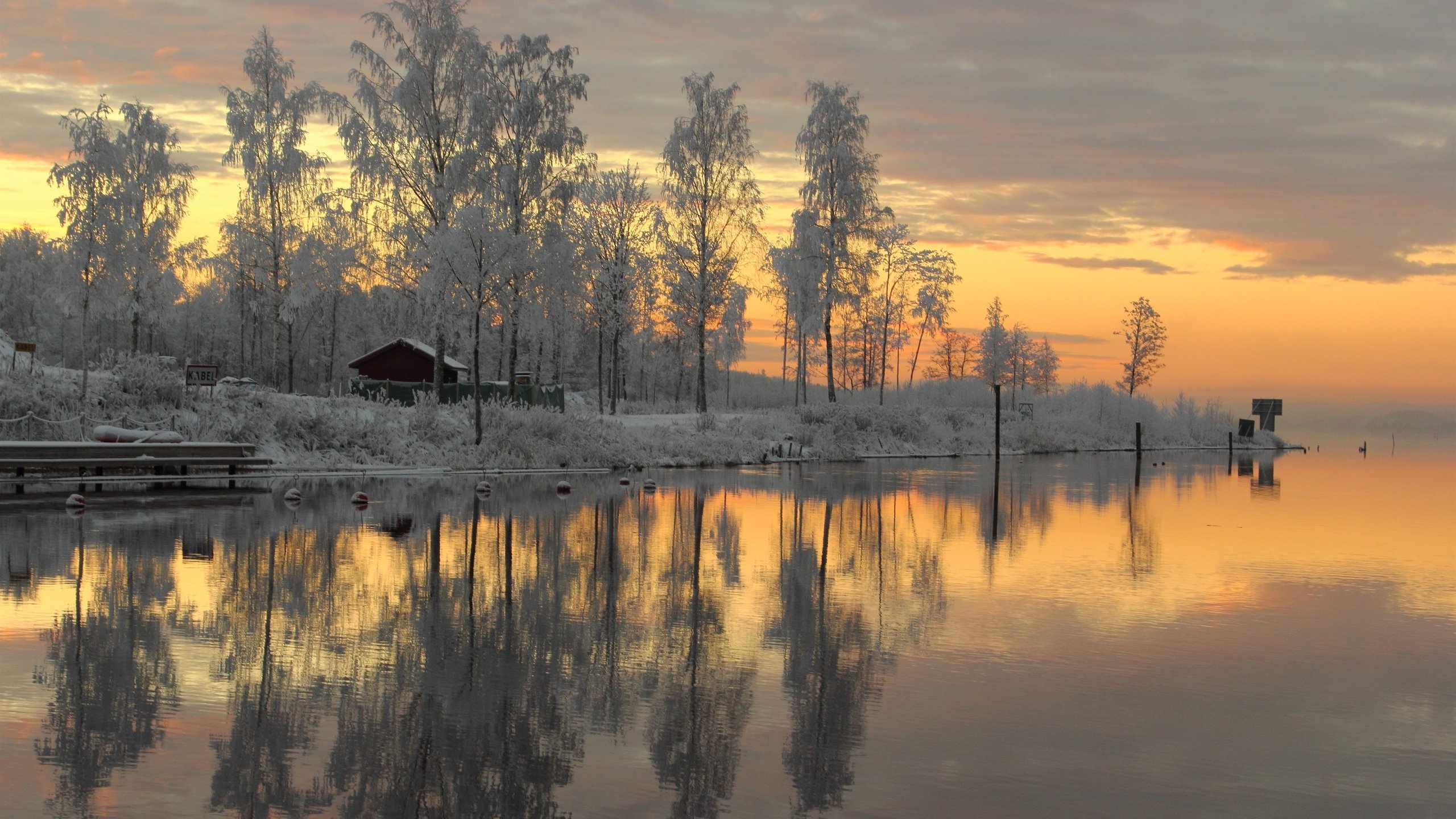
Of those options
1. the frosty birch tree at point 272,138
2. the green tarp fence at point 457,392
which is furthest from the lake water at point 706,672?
the frosty birch tree at point 272,138

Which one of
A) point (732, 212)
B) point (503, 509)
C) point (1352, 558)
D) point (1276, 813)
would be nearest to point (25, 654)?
point (1276, 813)

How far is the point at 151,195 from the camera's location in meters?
46.7

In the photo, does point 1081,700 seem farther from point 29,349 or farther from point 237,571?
point 29,349

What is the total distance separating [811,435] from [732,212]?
11.1 m

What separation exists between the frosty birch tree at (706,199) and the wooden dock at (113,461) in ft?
79.5

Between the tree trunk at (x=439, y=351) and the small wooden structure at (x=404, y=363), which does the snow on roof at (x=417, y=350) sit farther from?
A: the tree trunk at (x=439, y=351)

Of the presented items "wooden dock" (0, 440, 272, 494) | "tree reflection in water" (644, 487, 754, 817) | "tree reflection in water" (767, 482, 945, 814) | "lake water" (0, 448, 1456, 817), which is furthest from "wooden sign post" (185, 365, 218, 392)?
"tree reflection in water" (644, 487, 754, 817)

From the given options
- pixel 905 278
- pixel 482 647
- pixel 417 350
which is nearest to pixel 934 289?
pixel 905 278

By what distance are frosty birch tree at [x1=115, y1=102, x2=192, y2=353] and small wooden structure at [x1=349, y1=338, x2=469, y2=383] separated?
35.3ft

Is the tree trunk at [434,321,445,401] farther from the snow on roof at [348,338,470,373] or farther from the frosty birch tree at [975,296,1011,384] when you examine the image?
the frosty birch tree at [975,296,1011,384]

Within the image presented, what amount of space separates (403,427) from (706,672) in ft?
82.7

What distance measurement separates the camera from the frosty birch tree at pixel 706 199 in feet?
157

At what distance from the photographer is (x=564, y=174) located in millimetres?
37188

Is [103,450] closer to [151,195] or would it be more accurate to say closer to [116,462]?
[116,462]
